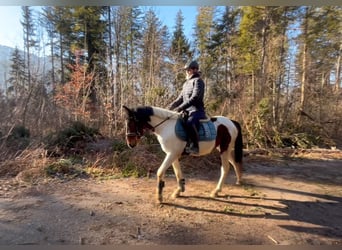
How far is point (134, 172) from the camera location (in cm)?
342

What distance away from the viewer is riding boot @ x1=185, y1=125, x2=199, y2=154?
8.09ft

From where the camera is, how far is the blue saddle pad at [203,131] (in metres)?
2.45

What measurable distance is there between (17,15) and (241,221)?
2707 millimetres

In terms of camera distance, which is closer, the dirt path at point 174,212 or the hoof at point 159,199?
the dirt path at point 174,212

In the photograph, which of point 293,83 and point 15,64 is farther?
point 293,83

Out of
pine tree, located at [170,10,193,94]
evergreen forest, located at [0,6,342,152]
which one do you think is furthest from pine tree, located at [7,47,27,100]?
pine tree, located at [170,10,193,94]

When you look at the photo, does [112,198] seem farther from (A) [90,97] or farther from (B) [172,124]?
(A) [90,97]

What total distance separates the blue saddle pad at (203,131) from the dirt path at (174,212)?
0.60 meters

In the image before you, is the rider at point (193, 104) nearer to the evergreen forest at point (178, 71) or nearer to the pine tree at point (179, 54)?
the evergreen forest at point (178, 71)

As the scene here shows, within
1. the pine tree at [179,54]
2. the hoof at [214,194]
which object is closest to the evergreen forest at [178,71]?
the pine tree at [179,54]

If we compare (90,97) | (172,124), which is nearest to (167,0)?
(172,124)

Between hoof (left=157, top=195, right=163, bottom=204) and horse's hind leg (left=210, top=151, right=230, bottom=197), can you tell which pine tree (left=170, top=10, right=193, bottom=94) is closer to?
horse's hind leg (left=210, top=151, right=230, bottom=197)

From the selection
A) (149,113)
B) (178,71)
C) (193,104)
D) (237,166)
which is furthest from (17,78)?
(237,166)

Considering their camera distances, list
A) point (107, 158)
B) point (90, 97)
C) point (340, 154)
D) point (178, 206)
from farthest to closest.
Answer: point (90, 97) → point (340, 154) → point (107, 158) → point (178, 206)
